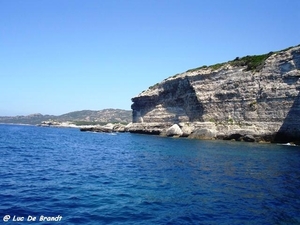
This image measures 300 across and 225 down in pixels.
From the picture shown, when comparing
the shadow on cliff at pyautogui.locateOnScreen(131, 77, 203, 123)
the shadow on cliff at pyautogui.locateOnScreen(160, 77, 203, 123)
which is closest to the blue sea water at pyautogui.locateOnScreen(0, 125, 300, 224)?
the shadow on cliff at pyautogui.locateOnScreen(160, 77, 203, 123)

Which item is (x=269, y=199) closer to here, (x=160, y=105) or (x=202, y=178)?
(x=202, y=178)

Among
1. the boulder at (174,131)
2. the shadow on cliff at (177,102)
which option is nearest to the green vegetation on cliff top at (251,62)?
the shadow on cliff at (177,102)

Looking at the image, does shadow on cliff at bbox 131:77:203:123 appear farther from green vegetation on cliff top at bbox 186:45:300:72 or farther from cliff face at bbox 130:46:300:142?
green vegetation on cliff top at bbox 186:45:300:72

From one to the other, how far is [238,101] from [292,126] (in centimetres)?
1217

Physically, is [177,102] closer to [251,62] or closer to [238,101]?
[238,101]

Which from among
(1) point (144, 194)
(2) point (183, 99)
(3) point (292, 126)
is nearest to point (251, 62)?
(3) point (292, 126)

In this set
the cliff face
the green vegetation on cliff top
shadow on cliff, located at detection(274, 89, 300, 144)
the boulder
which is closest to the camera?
shadow on cliff, located at detection(274, 89, 300, 144)

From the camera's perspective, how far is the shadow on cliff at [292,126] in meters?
48.7

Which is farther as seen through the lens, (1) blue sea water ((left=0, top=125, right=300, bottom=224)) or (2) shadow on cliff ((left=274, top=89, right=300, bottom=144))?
(2) shadow on cliff ((left=274, top=89, right=300, bottom=144))

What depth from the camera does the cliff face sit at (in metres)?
50.4

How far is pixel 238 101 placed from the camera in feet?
192

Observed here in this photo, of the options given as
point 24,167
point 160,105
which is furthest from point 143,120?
point 24,167

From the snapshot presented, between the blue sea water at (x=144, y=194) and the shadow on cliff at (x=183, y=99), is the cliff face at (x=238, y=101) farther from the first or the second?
the blue sea water at (x=144, y=194)

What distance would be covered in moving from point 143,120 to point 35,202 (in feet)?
246
